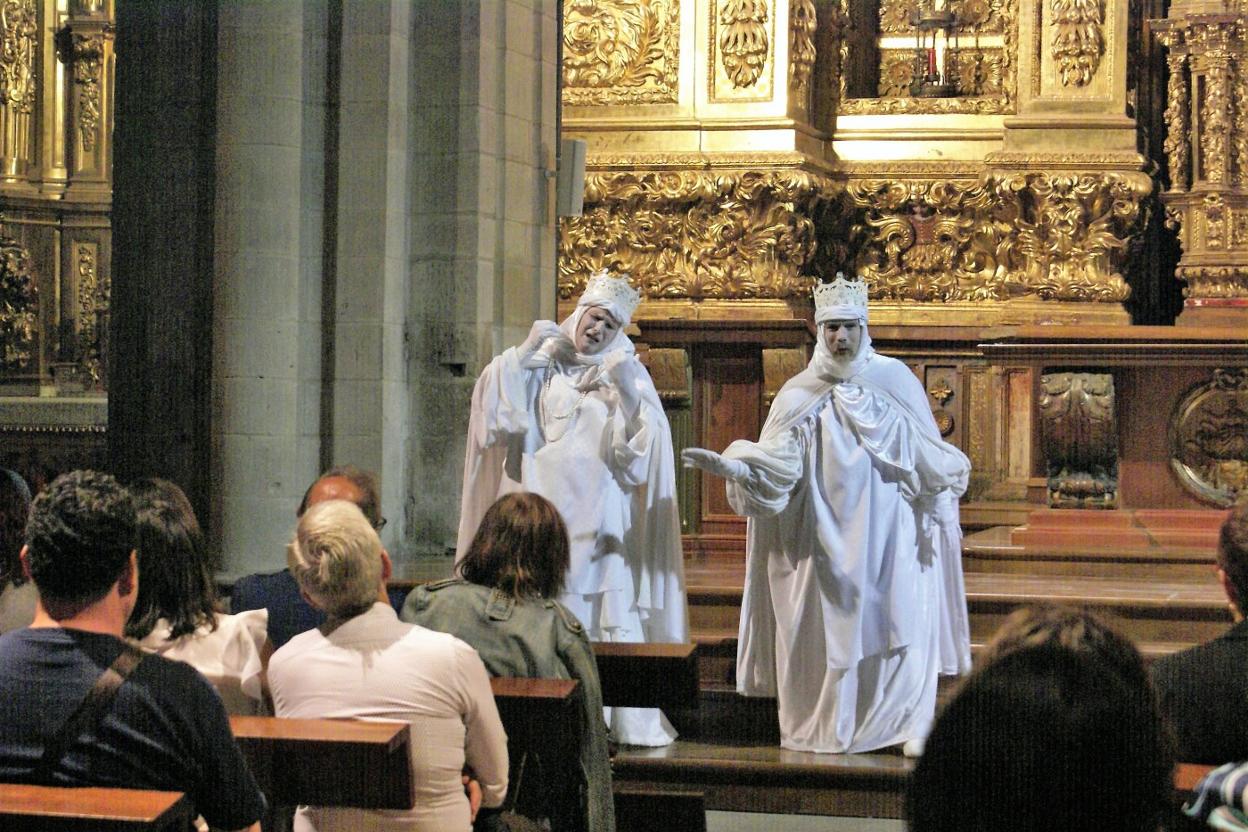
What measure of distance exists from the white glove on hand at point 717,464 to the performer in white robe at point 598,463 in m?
0.24

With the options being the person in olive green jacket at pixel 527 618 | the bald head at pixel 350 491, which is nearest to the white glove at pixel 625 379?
the bald head at pixel 350 491

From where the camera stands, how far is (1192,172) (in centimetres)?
1142

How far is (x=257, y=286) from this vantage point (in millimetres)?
7395

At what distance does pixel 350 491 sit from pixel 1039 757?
341 centimetres

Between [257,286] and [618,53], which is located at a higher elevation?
[618,53]

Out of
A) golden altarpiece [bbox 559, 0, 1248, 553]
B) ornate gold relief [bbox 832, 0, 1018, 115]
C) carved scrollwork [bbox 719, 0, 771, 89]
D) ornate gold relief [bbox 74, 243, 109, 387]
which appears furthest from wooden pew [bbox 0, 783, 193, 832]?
ornate gold relief [bbox 74, 243, 109, 387]

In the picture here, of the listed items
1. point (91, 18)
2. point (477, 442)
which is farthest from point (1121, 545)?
point (91, 18)

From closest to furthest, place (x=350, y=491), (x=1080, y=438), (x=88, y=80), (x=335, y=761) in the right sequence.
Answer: (x=335, y=761) < (x=350, y=491) < (x=1080, y=438) < (x=88, y=80)

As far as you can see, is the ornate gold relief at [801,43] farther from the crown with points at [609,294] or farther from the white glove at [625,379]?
the white glove at [625,379]

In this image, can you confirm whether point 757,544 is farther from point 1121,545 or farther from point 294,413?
point 1121,545

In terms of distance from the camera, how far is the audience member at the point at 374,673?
13.1ft

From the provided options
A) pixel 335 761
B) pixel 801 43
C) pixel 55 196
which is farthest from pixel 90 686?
pixel 55 196

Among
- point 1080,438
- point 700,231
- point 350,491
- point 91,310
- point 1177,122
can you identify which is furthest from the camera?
point 91,310

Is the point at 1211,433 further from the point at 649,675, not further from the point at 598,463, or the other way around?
the point at 649,675
